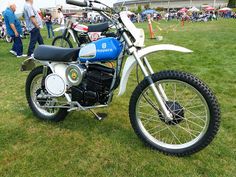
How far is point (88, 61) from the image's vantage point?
11.2 ft

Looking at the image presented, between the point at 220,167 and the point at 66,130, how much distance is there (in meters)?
2.03

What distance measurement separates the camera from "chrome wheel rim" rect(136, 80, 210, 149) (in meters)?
3.02

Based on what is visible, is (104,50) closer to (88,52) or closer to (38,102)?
(88,52)

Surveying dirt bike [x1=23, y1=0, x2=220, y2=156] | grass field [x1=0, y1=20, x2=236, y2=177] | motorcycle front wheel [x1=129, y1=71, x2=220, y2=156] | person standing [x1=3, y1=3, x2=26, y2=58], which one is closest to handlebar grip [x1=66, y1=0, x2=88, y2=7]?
dirt bike [x1=23, y1=0, x2=220, y2=156]

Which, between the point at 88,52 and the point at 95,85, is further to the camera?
the point at 95,85

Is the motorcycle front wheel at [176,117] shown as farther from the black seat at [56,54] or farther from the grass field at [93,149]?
the black seat at [56,54]

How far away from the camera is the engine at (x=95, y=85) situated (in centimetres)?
347

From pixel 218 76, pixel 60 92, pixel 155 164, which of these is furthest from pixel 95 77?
pixel 218 76

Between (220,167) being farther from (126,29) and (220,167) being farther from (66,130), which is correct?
(66,130)

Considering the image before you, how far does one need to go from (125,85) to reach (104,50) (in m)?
0.48

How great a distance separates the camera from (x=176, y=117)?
314 centimetres

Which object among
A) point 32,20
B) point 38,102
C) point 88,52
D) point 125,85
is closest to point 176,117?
point 125,85

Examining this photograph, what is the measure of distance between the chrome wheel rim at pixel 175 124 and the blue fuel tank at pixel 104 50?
1.86ft

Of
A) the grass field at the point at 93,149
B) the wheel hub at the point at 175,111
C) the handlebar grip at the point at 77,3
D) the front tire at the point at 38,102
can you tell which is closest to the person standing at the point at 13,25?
the grass field at the point at 93,149
